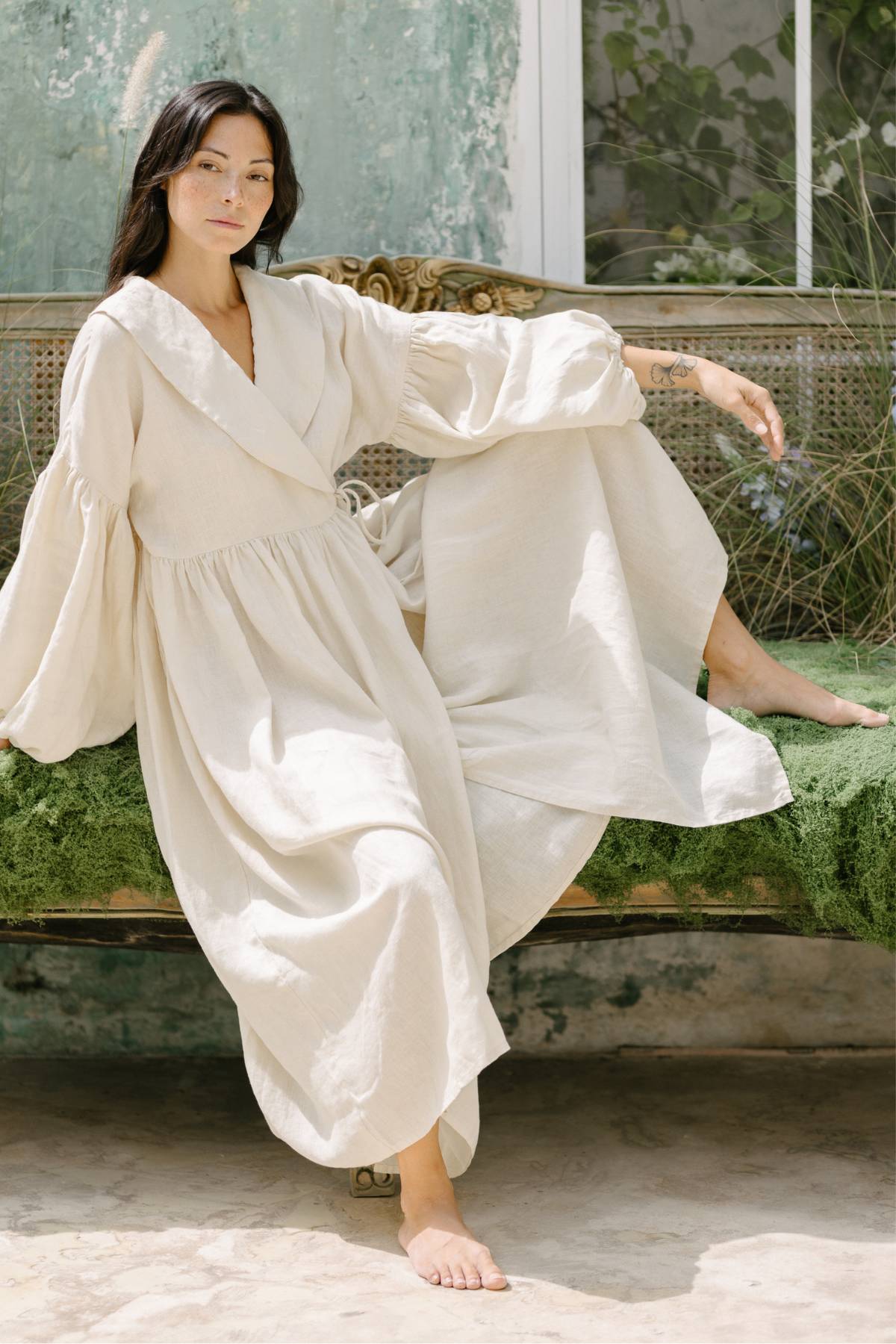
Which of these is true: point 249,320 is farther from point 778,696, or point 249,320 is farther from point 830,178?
point 830,178

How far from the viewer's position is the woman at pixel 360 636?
1727 mm

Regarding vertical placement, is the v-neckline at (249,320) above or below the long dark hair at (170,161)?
below

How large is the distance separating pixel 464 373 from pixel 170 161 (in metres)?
0.53

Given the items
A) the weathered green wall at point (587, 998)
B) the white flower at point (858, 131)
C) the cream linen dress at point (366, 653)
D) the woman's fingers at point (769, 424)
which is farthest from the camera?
the white flower at point (858, 131)

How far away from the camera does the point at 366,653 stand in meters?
1.99

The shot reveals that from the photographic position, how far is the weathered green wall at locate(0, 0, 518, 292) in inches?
116

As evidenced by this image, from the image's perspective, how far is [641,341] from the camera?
2.89 metres

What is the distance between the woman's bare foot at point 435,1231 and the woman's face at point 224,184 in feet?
4.16

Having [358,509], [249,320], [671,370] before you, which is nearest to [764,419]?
[671,370]

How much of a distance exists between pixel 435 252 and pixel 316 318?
956 millimetres

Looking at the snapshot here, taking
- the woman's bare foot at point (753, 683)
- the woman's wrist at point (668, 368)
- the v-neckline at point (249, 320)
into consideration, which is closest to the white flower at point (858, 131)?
the woman's wrist at point (668, 368)

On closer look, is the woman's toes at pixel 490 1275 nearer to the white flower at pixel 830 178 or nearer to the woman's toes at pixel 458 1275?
the woman's toes at pixel 458 1275

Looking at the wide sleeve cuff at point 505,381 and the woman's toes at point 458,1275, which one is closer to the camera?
the woman's toes at point 458,1275

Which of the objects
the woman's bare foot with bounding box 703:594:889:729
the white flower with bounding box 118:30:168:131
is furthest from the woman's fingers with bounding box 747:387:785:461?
the white flower with bounding box 118:30:168:131
